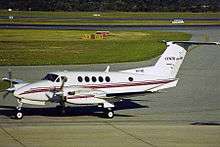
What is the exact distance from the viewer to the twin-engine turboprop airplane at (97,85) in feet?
88.9

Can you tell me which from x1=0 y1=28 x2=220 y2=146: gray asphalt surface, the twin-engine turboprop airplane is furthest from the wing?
x1=0 y1=28 x2=220 y2=146: gray asphalt surface

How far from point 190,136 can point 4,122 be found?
27.7 ft

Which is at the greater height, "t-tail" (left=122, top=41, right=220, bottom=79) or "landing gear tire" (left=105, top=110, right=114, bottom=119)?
"t-tail" (left=122, top=41, right=220, bottom=79)

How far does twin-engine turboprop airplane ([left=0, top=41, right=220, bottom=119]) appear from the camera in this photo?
27094 millimetres

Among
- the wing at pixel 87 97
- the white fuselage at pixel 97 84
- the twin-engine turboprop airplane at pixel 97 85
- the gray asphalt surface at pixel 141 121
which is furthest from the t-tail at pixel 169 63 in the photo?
the wing at pixel 87 97

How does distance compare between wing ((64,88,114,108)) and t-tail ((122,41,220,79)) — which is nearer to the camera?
wing ((64,88,114,108))

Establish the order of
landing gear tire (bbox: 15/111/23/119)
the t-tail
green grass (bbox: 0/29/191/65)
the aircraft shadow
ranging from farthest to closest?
green grass (bbox: 0/29/191/65)
the t-tail
the aircraft shadow
landing gear tire (bbox: 15/111/23/119)

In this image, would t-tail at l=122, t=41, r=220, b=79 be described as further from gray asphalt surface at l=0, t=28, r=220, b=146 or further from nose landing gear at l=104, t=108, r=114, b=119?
nose landing gear at l=104, t=108, r=114, b=119

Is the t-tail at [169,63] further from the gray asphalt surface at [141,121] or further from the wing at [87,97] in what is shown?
the wing at [87,97]

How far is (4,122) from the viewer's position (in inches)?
1029

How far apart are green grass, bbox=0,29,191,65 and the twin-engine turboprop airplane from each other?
25.3m

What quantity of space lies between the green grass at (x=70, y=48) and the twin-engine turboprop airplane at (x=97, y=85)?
25.3 metres

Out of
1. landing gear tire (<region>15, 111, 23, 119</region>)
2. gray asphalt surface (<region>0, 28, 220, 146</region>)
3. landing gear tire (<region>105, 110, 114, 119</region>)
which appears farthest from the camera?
landing gear tire (<region>105, 110, 114, 119</region>)

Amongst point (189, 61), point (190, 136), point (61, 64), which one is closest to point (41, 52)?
point (61, 64)
